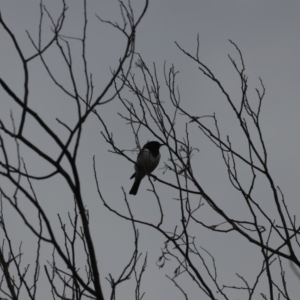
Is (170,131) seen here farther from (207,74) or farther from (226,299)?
(226,299)

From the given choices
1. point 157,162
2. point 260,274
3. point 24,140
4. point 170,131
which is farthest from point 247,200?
point 157,162

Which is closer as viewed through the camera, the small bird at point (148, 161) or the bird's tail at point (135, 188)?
the small bird at point (148, 161)

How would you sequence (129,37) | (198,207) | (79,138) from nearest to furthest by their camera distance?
(79,138)
(129,37)
(198,207)

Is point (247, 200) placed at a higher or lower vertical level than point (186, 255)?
higher

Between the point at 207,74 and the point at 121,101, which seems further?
the point at 121,101

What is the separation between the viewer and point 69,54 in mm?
2424

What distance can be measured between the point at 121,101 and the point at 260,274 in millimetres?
2051

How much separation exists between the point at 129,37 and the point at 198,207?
238 centimetres

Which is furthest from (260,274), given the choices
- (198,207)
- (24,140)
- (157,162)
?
(157,162)

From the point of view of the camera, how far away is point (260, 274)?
3518mm


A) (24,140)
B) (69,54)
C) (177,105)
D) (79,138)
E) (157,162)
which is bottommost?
(24,140)

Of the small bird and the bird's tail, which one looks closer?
the small bird

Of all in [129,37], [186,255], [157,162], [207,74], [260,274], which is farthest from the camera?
[157,162]

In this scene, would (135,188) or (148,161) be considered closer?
(148,161)
